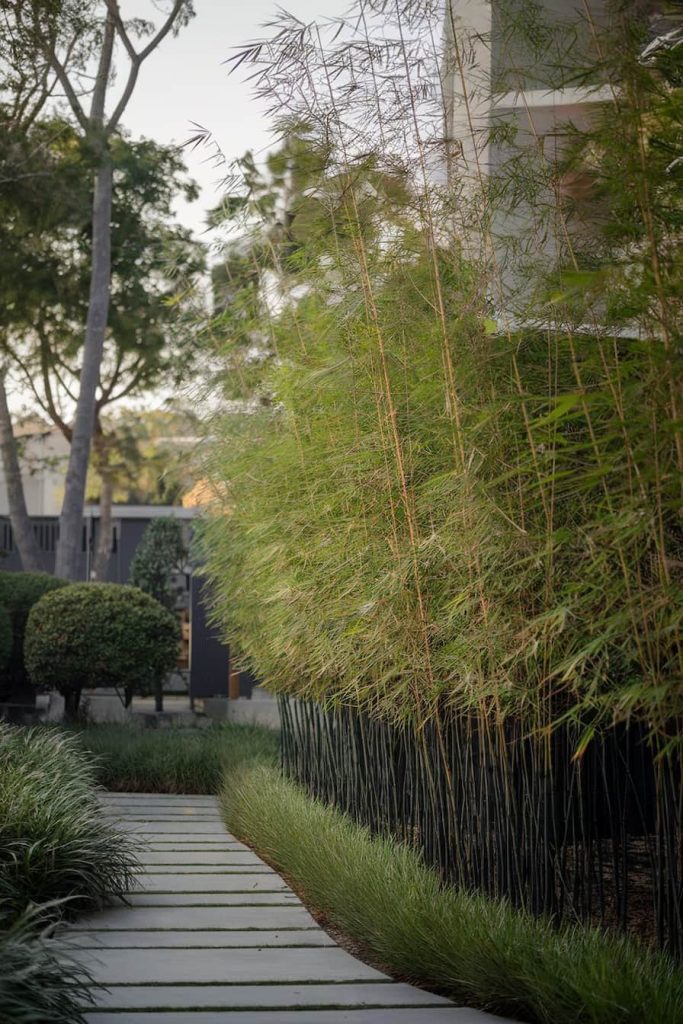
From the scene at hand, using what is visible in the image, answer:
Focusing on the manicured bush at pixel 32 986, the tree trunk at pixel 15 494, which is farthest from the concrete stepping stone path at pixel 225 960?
the tree trunk at pixel 15 494

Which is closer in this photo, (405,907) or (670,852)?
(670,852)

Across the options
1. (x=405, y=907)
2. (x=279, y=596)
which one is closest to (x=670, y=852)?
(x=405, y=907)

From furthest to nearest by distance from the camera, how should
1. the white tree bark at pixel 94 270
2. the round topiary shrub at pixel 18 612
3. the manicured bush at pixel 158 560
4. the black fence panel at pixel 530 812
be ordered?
the manicured bush at pixel 158 560
the white tree bark at pixel 94 270
the round topiary shrub at pixel 18 612
the black fence panel at pixel 530 812

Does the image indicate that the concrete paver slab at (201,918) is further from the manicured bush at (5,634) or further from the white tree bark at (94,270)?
the white tree bark at (94,270)

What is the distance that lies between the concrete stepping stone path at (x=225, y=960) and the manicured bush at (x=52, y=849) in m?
0.09

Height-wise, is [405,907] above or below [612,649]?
below

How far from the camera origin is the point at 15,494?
451 inches

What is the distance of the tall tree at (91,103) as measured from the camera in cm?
1017

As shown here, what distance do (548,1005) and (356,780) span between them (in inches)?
78.4

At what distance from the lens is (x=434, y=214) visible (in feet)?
10.7

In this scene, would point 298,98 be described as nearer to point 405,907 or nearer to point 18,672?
point 405,907

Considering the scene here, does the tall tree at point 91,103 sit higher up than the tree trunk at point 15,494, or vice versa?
the tall tree at point 91,103

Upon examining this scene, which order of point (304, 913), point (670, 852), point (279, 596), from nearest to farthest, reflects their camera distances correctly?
point (670, 852) → point (304, 913) → point (279, 596)

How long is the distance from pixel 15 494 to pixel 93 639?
394cm
